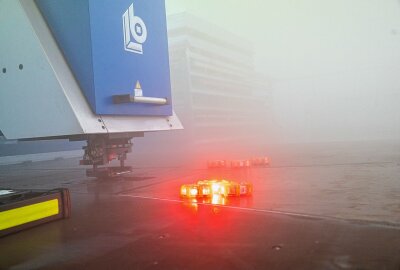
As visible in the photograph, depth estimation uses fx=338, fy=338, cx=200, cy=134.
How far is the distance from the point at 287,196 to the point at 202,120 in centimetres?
830

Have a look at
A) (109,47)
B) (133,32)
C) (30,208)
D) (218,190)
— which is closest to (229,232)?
(218,190)

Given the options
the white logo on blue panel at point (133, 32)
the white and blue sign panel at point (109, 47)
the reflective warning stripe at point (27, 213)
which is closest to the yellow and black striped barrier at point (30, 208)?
the reflective warning stripe at point (27, 213)

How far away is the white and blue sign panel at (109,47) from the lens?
2.65 meters

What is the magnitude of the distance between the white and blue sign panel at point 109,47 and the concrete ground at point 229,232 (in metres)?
0.86

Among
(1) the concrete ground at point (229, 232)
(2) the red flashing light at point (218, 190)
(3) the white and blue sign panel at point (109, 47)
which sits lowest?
(1) the concrete ground at point (229, 232)

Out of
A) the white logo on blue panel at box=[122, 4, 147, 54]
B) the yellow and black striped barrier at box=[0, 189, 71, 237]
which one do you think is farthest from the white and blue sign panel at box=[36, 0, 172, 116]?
the yellow and black striped barrier at box=[0, 189, 71, 237]

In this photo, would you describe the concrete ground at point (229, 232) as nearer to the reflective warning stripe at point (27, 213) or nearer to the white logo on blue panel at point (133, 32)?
the reflective warning stripe at point (27, 213)

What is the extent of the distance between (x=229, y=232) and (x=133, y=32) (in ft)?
7.08

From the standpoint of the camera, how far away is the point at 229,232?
1.59m

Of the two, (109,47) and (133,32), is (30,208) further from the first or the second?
(133,32)

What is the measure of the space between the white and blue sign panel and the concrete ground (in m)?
0.86

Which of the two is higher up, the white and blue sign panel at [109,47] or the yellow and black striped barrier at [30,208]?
the white and blue sign panel at [109,47]

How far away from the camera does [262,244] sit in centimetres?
140

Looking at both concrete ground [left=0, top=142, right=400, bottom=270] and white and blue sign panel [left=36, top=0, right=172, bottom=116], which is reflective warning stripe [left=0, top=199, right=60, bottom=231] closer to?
concrete ground [left=0, top=142, right=400, bottom=270]
